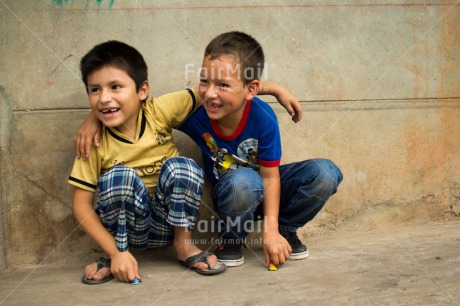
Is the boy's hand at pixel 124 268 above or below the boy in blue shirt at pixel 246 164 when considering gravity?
below

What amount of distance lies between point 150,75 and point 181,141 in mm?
332

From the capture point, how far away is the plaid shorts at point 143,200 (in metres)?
2.37

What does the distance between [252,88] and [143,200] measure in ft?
2.12

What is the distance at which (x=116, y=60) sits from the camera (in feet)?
8.16

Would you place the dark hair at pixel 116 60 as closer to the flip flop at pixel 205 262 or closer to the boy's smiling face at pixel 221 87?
the boy's smiling face at pixel 221 87

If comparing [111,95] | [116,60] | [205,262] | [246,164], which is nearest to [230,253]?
[205,262]

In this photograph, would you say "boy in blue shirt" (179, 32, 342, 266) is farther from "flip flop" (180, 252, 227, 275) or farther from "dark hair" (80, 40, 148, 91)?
"dark hair" (80, 40, 148, 91)

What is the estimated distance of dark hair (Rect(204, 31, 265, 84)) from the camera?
98.9 inches

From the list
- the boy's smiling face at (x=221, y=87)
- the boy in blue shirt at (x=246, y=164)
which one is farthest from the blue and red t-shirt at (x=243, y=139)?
the boy's smiling face at (x=221, y=87)

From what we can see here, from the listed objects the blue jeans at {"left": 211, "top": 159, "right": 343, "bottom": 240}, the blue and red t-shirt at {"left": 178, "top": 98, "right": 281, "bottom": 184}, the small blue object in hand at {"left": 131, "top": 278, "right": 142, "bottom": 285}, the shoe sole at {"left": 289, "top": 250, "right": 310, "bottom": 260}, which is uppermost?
the blue and red t-shirt at {"left": 178, "top": 98, "right": 281, "bottom": 184}

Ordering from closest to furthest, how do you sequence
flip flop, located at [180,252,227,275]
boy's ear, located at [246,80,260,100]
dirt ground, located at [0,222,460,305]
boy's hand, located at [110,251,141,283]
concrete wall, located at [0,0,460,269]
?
dirt ground, located at [0,222,460,305] → boy's hand, located at [110,251,141,283] → flip flop, located at [180,252,227,275] → boy's ear, located at [246,80,260,100] → concrete wall, located at [0,0,460,269]

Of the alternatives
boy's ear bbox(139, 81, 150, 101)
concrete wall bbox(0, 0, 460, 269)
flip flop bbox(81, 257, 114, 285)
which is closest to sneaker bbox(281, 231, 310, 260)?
concrete wall bbox(0, 0, 460, 269)

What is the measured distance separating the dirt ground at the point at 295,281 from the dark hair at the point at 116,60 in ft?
2.61

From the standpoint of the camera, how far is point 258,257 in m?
2.72
